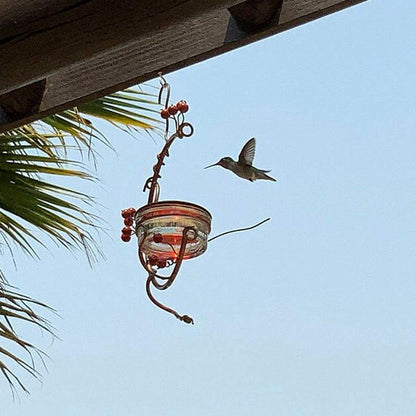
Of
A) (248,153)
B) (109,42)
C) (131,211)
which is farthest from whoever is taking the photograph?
(248,153)

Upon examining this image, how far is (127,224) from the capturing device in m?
1.59

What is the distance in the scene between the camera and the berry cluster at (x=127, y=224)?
62.3 inches

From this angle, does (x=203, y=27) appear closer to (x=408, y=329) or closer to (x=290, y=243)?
(x=408, y=329)

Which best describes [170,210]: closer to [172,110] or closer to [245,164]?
[172,110]

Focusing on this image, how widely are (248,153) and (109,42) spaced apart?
0.55 metres

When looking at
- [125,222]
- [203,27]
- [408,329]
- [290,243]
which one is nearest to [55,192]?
[125,222]

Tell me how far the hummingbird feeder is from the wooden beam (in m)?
0.13

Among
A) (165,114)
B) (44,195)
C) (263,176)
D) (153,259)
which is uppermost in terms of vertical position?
(44,195)

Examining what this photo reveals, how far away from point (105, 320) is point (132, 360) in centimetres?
31

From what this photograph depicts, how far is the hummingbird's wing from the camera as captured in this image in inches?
67.3

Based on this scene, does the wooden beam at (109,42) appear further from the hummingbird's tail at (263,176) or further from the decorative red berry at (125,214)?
the hummingbird's tail at (263,176)

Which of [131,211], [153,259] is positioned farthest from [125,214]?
[153,259]

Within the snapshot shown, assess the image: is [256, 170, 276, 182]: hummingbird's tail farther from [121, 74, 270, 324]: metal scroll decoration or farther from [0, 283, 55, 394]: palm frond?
[0, 283, 55, 394]: palm frond

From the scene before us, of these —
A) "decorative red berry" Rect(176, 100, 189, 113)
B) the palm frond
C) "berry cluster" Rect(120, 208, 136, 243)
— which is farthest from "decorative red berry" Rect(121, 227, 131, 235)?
the palm frond
